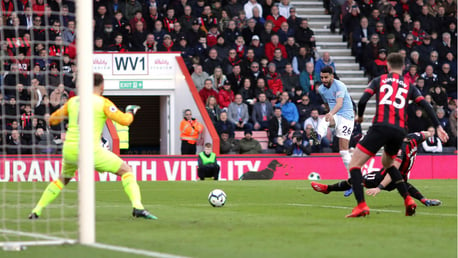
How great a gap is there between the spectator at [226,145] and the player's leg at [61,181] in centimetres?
1500

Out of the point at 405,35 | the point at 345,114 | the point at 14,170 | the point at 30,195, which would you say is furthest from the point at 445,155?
the point at 30,195

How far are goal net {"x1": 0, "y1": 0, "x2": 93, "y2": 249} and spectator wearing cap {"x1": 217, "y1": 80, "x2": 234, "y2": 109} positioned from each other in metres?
4.49

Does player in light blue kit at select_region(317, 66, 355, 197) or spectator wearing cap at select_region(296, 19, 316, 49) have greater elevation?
spectator wearing cap at select_region(296, 19, 316, 49)

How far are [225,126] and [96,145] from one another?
15.4 metres

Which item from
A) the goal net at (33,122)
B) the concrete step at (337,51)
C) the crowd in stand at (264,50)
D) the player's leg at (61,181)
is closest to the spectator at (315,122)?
the crowd in stand at (264,50)

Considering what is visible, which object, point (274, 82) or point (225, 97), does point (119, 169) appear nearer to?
point (225, 97)

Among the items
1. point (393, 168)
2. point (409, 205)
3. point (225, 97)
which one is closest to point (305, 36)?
point (225, 97)

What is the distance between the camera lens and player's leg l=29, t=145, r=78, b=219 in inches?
453

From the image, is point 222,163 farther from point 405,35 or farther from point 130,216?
point 130,216

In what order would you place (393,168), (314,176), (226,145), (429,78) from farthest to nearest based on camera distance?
(429,78) < (226,145) < (314,176) < (393,168)

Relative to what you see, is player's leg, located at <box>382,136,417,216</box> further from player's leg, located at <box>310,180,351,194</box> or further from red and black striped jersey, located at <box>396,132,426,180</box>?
player's leg, located at <box>310,180,351,194</box>

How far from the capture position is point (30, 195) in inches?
679

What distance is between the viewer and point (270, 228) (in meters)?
10.9

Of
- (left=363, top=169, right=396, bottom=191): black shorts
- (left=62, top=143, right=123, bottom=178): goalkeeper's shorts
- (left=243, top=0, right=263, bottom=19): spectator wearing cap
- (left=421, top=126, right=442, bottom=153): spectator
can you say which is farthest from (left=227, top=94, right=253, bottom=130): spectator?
(left=62, top=143, right=123, bottom=178): goalkeeper's shorts
